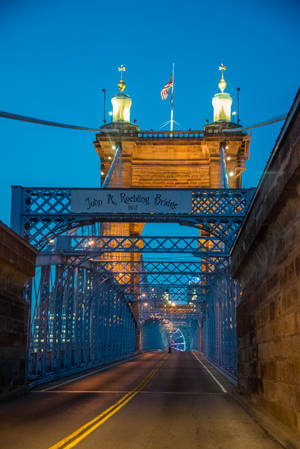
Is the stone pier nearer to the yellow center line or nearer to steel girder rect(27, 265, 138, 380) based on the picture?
the yellow center line

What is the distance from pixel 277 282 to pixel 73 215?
13.1 meters

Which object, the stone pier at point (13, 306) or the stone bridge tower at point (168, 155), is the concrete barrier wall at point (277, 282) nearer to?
the stone pier at point (13, 306)

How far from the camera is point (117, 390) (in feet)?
64.9

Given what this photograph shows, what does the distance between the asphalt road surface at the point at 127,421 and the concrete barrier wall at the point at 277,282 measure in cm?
83

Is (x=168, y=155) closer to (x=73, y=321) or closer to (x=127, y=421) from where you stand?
(x=73, y=321)

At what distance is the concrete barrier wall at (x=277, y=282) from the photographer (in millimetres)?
8906

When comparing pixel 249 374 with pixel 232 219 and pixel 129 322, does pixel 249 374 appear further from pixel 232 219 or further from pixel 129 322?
pixel 129 322

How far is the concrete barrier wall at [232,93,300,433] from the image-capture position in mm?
8906

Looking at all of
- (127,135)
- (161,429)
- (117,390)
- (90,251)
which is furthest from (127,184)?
(161,429)

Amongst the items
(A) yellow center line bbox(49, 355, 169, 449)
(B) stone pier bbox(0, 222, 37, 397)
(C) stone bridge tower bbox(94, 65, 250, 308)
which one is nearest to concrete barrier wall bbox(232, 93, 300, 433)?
(A) yellow center line bbox(49, 355, 169, 449)

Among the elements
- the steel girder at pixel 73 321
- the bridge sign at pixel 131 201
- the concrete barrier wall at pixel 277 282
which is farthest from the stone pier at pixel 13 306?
the concrete barrier wall at pixel 277 282

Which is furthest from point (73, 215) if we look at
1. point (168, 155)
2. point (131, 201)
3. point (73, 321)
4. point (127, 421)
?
point (168, 155)

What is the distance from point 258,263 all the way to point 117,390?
864 centimetres

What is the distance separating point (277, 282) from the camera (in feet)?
34.8
